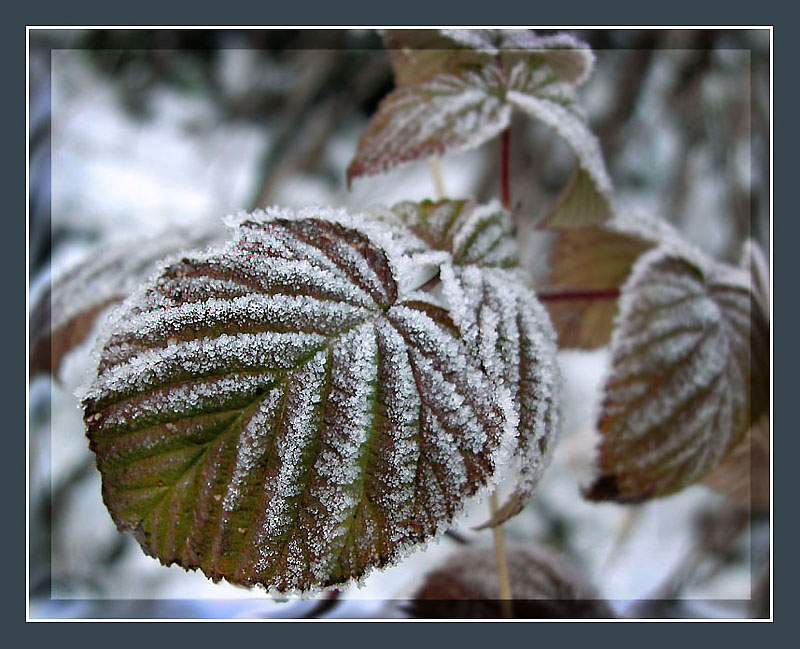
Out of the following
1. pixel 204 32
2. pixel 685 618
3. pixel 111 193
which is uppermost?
pixel 204 32

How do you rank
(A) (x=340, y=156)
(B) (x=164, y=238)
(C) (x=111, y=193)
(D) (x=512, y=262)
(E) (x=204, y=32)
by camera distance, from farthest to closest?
1. (A) (x=340, y=156)
2. (C) (x=111, y=193)
3. (E) (x=204, y=32)
4. (B) (x=164, y=238)
5. (D) (x=512, y=262)

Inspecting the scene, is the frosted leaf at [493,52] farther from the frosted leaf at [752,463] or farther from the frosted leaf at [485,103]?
the frosted leaf at [752,463]

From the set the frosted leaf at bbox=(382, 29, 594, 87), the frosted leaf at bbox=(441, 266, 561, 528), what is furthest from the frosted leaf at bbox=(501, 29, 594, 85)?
the frosted leaf at bbox=(441, 266, 561, 528)

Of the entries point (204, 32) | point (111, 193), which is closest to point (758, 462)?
point (204, 32)

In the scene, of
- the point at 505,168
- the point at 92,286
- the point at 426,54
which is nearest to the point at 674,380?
the point at 505,168

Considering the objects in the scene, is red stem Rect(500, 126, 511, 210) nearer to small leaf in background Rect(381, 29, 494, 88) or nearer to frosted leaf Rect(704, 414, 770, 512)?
small leaf in background Rect(381, 29, 494, 88)

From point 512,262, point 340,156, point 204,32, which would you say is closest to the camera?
point 512,262

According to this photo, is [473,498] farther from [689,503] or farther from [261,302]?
[689,503]
